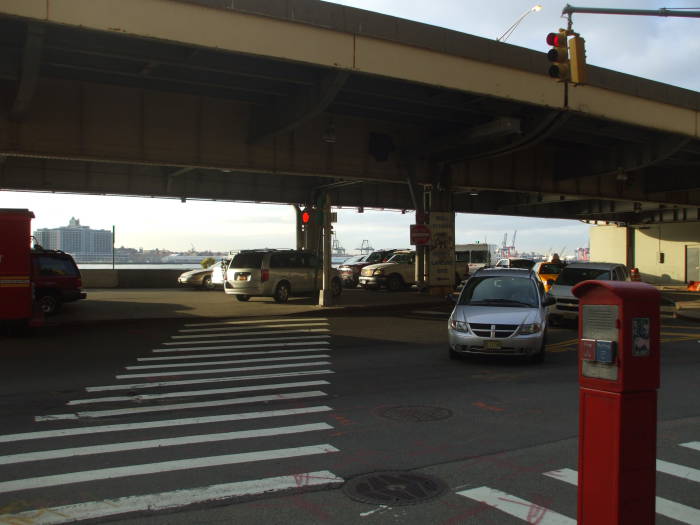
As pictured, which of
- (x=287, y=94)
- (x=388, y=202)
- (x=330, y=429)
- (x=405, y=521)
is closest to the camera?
(x=405, y=521)

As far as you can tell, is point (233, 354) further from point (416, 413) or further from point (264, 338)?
point (416, 413)

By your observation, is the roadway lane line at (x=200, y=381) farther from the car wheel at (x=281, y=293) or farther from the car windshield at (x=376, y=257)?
the car windshield at (x=376, y=257)

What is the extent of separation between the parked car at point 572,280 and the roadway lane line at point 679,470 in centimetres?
1152

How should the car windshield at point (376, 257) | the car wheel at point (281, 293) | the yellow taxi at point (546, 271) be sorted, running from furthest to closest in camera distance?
the car windshield at point (376, 257) < the yellow taxi at point (546, 271) < the car wheel at point (281, 293)

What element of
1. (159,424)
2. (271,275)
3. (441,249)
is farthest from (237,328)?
(441,249)

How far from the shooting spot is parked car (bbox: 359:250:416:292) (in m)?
31.4

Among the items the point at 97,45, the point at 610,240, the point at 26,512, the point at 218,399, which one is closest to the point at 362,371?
the point at 218,399

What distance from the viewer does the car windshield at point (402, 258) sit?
106 feet

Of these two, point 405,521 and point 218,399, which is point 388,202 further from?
point 405,521

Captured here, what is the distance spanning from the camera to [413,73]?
1631 centimetres

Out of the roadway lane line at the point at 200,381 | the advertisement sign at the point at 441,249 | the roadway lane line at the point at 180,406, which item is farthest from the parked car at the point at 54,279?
the advertisement sign at the point at 441,249

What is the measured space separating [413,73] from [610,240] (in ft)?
153

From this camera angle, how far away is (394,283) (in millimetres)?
31547

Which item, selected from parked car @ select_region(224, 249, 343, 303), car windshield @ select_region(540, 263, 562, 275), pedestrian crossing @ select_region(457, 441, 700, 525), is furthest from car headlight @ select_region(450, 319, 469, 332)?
car windshield @ select_region(540, 263, 562, 275)
